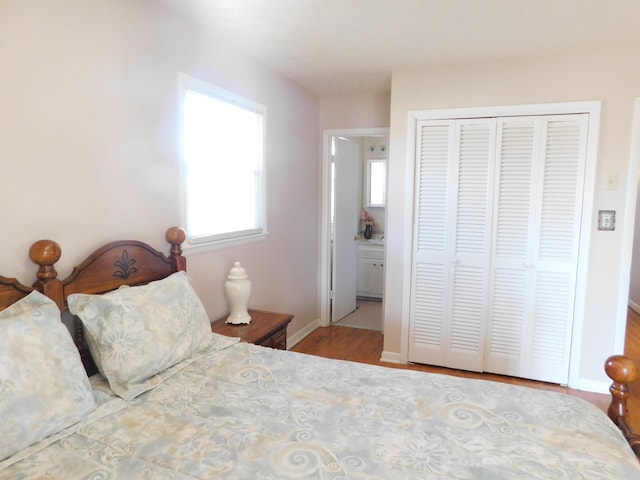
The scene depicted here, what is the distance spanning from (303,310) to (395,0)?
2833 mm

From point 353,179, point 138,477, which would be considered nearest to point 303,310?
point 353,179

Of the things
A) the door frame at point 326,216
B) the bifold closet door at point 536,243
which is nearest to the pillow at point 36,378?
the bifold closet door at point 536,243

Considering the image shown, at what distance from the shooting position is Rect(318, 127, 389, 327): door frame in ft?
13.9

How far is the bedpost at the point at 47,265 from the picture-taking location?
1.63 m

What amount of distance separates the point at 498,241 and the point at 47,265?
115 inches

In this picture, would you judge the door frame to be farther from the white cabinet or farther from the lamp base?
the lamp base

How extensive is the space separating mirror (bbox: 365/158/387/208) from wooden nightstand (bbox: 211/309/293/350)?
3336 mm

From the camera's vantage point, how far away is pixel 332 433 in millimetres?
1386

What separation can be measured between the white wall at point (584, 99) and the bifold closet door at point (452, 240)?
0.16 metres

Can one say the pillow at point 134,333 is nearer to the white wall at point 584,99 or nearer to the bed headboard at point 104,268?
the bed headboard at point 104,268

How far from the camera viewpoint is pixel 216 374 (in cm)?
181

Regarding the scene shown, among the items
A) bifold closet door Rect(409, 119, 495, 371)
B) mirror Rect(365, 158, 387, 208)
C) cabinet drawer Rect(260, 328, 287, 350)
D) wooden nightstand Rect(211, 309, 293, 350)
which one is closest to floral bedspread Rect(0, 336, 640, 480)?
wooden nightstand Rect(211, 309, 293, 350)

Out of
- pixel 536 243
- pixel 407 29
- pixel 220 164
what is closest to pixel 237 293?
pixel 220 164

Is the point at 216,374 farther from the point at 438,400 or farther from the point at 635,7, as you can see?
the point at 635,7
